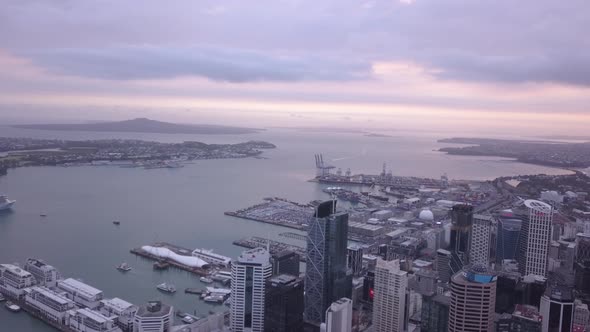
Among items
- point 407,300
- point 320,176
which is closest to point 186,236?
point 407,300

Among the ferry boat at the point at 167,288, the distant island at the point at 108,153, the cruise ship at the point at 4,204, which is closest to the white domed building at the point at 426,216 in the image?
the ferry boat at the point at 167,288

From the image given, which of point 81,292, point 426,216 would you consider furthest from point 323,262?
point 426,216

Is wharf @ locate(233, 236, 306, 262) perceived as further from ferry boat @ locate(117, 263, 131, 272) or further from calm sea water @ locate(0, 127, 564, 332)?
ferry boat @ locate(117, 263, 131, 272)

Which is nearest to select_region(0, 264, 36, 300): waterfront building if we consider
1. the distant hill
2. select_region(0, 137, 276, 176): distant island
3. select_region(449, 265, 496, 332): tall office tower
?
select_region(449, 265, 496, 332): tall office tower

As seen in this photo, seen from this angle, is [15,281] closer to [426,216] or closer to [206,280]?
[206,280]

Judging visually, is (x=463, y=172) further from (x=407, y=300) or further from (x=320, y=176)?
(x=407, y=300)

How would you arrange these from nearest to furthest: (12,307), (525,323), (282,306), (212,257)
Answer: (525,323) < (282,306) < (12,307) < (212,257)

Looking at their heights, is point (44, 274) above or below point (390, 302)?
below
